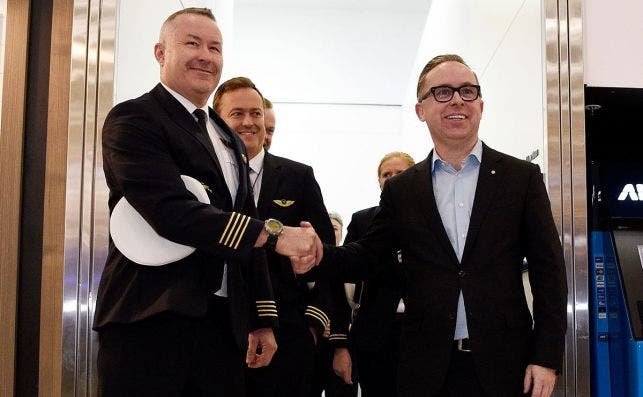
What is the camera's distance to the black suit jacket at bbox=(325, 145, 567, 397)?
192cm

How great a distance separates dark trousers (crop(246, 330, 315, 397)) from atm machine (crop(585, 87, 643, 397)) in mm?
965

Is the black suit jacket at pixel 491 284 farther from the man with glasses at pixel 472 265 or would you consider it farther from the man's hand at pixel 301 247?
the man's hand at pixel 301 247

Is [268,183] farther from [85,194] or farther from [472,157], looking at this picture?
[472,157]

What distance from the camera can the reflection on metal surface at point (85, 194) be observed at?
2.44m

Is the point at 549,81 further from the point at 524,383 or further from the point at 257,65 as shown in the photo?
the point at 257,65

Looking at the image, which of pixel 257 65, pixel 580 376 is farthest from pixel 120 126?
pixel 257 65

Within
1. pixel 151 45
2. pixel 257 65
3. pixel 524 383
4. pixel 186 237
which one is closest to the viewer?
pixel 186 237

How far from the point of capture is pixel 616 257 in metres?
2.44

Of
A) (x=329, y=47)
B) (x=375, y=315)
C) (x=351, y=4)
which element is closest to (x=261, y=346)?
(x=375, y=315)

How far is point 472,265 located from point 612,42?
1064mm

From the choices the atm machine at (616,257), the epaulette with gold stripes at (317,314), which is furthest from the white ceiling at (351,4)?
the epaulette with gold stripes at (317,314)

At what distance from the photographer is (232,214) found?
177 centimetres

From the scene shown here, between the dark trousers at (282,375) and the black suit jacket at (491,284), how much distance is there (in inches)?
18.1

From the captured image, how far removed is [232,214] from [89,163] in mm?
928
